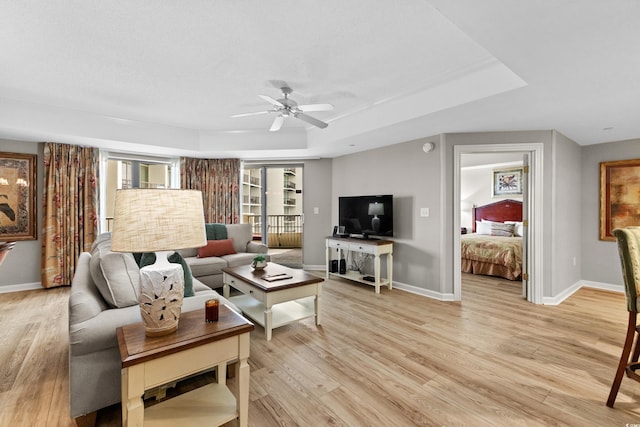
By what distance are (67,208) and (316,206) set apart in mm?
3968

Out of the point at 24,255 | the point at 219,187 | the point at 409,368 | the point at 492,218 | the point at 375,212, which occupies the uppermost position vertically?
the point at 219,187

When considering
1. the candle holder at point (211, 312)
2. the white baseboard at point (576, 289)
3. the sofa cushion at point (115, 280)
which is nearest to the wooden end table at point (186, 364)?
the candle holder at point (211, 312)

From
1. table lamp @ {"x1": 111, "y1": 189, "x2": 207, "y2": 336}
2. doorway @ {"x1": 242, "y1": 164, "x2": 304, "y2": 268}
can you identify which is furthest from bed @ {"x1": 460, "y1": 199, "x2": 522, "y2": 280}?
table lamp @ {"x1": 111, "y1": 189, "x2": 207, "y2": 336}

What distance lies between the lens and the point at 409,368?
84.1 inches

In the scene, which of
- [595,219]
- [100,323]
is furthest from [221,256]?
[595,219]

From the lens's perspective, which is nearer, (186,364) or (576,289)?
(186,364)

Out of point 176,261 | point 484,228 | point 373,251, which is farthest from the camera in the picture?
point 484,228

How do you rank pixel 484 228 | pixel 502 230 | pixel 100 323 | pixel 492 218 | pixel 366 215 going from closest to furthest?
pixel 100 323 → pixel 366 215 → pixel 502 230 → pixel 484 228 → pixel 492 218

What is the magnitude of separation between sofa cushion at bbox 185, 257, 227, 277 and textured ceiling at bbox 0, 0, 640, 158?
204cm

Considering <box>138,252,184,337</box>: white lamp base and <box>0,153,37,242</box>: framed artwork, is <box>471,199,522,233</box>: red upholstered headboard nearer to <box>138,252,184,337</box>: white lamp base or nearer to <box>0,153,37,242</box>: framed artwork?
<box>138,252,184,337</box>: white lamp base

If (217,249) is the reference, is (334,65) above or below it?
above

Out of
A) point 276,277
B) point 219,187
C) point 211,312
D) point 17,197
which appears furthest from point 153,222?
point 17,197

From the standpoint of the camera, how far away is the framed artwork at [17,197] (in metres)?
4.03

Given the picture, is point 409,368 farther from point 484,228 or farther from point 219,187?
point 484,228
